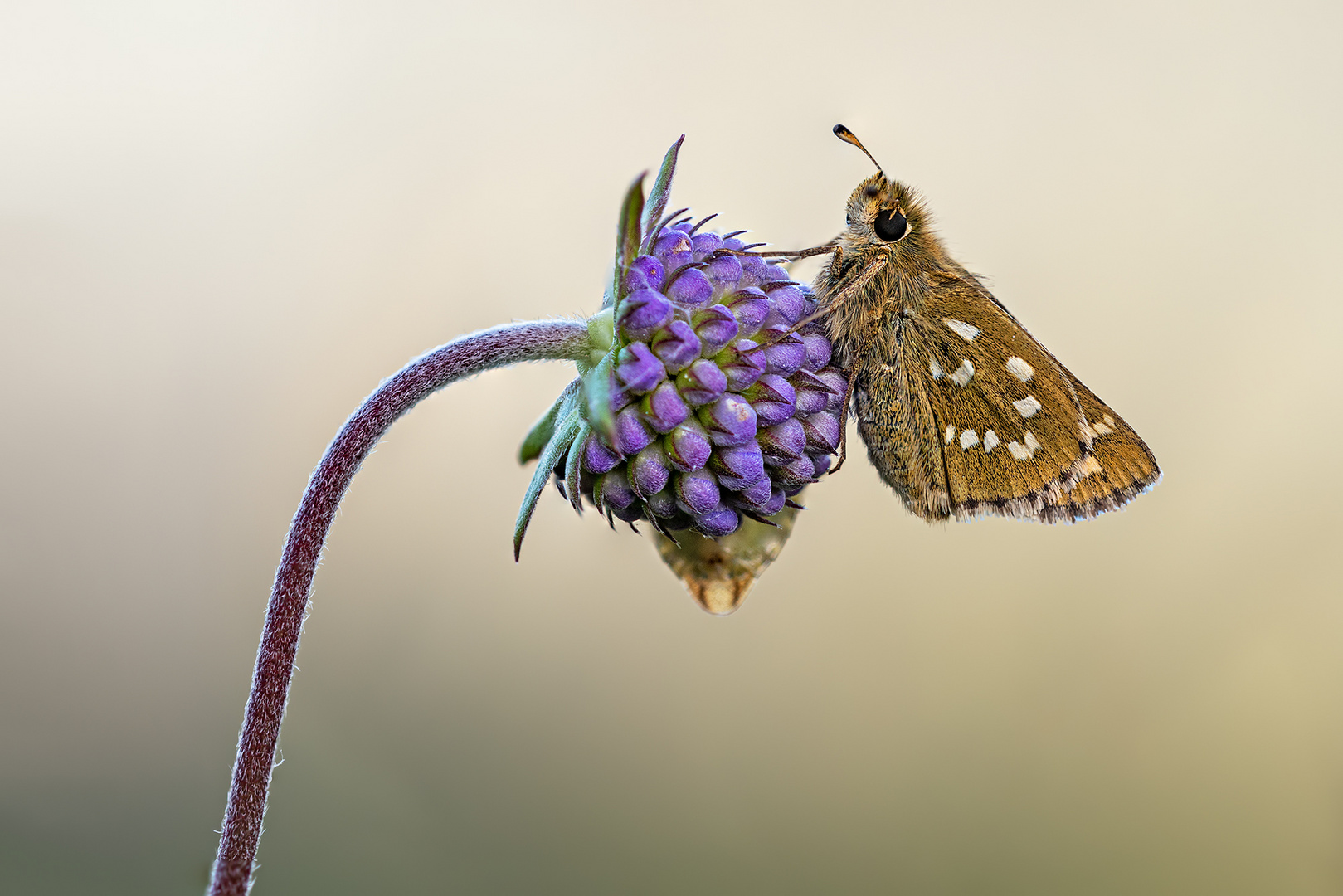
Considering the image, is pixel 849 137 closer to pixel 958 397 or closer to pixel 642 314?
pixel 958 397

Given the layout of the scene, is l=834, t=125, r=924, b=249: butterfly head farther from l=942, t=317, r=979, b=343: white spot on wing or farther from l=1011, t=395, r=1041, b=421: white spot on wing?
l=1011, t=395, r=1041, b=421: white spot on wing

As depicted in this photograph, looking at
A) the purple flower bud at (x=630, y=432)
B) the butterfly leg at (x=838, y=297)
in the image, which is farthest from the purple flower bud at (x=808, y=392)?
the purple flower bud at (x=630, y=432)

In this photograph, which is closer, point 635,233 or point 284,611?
point 284,611

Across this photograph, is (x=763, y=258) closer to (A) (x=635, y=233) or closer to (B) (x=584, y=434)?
(A) (x=635, y=233)

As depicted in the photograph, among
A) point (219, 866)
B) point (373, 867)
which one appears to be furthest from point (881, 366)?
point (373, 867)

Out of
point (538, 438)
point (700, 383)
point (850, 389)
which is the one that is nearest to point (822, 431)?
point (850, 389)

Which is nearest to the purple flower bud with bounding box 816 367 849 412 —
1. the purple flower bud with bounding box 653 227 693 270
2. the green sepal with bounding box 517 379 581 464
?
the purple flower bud with bounding box 653 227 693 270
